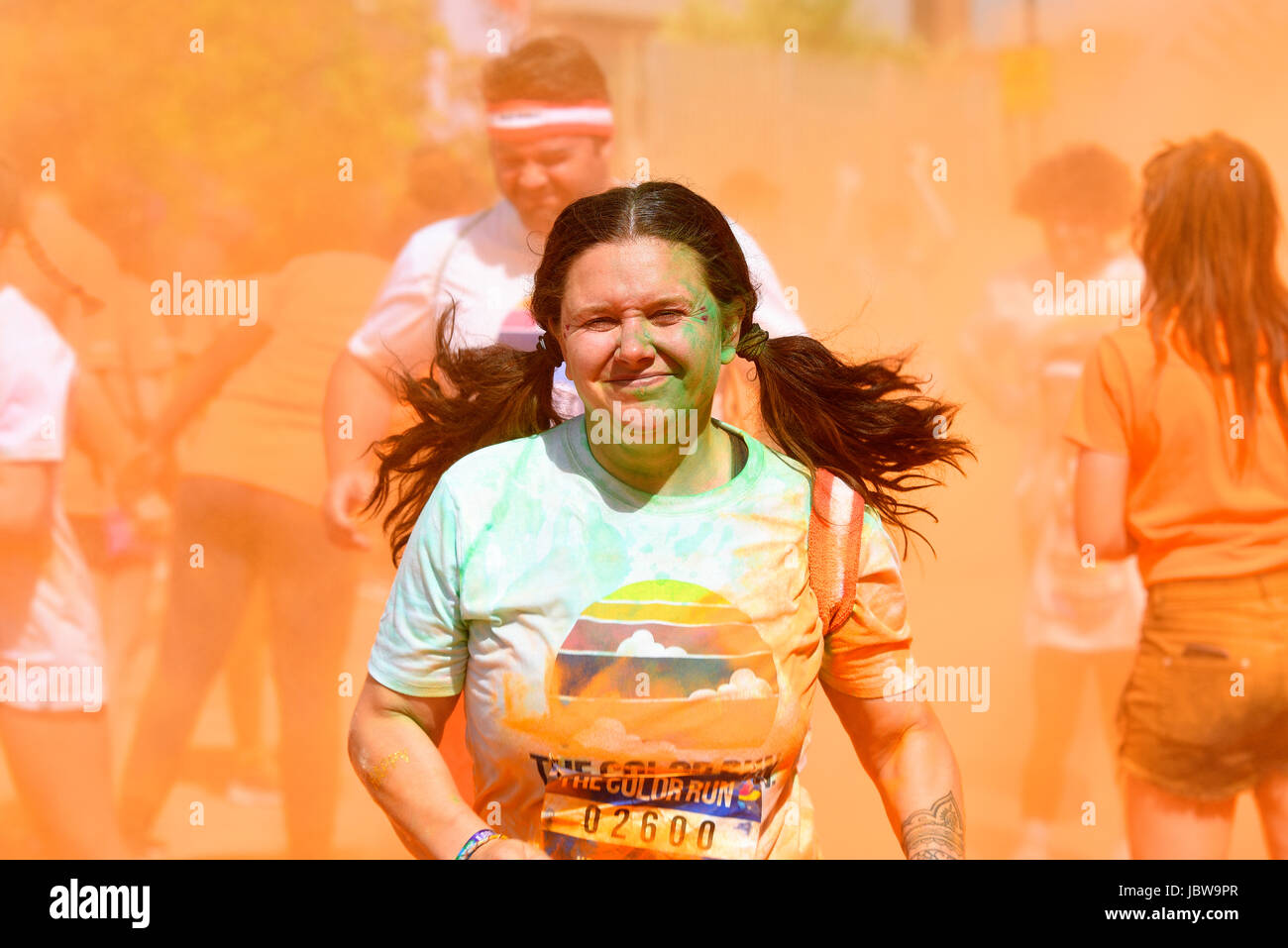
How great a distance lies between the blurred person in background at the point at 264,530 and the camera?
435 cm

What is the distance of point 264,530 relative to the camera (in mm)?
4383

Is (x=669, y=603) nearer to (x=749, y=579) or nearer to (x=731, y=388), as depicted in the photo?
(x=749, y=579)

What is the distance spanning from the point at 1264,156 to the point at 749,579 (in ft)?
10.3

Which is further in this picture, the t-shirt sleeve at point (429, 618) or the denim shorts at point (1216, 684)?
the denim shorts at point (1216, 684)

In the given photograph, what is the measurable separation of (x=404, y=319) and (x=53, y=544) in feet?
4.39

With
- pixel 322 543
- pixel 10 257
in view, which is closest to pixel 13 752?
Answer: pixel 322 543

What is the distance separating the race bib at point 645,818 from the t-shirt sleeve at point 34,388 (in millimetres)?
2812

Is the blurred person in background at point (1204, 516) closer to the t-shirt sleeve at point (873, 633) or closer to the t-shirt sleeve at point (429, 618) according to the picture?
the t-shirt sleeve at point (873, 633)

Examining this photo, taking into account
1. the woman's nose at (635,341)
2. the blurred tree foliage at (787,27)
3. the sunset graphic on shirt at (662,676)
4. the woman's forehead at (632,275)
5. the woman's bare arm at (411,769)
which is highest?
the blurred tree foliage at (787,27)

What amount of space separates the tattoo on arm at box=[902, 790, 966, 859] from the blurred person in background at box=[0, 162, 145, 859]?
9.70ft

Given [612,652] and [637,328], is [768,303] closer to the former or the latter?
[637,328]

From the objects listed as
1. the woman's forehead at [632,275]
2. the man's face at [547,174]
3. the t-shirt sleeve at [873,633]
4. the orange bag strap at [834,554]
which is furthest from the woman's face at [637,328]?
the man's face at [547,174]

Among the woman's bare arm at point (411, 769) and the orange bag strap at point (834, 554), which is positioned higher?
the orange bag strap at point (834, 554)

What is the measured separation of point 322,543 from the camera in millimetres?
4402
